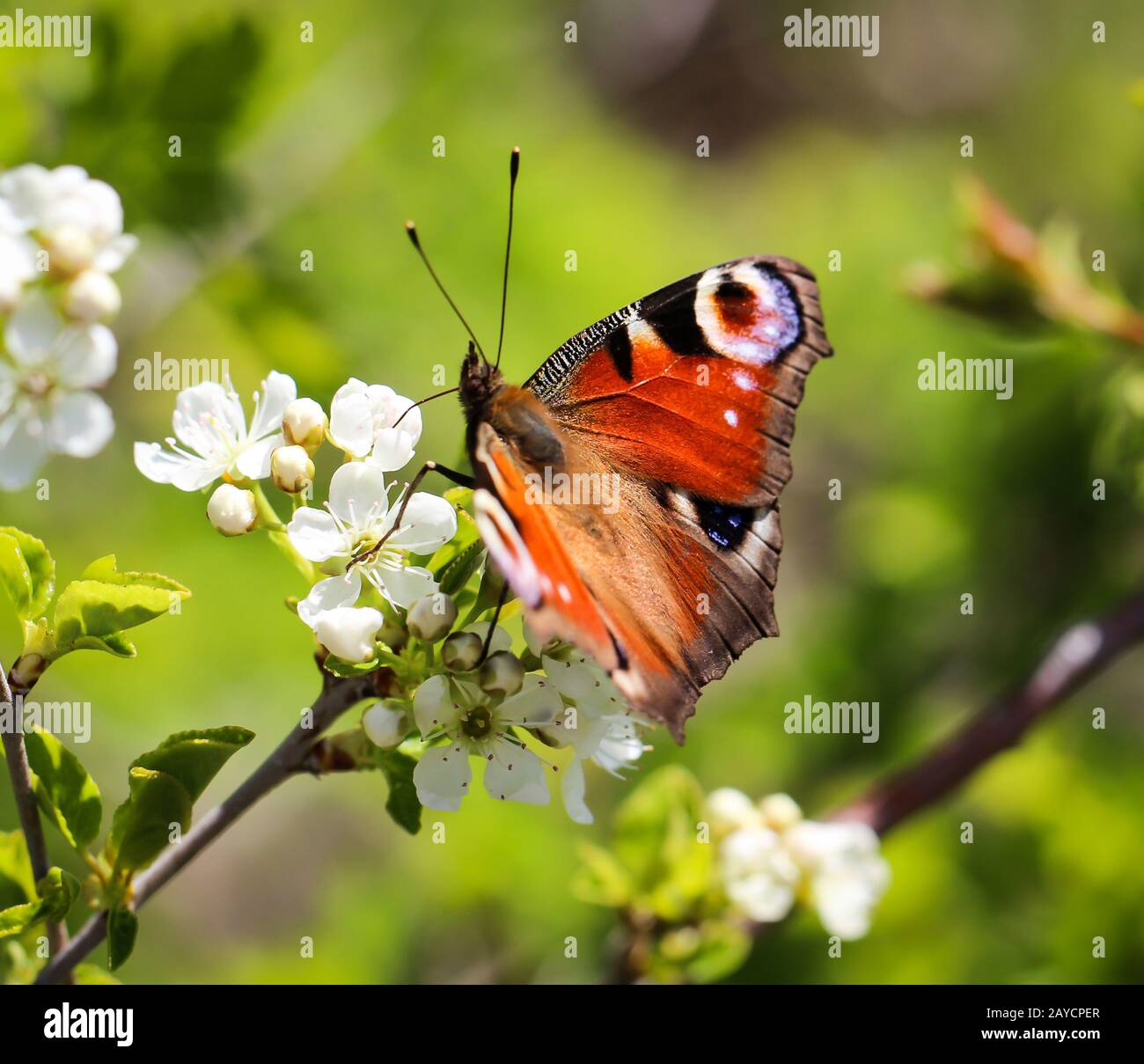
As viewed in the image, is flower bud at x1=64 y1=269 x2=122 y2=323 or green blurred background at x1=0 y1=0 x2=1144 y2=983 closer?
flower bud at x1=64 y1=269 x2=122 y2=323

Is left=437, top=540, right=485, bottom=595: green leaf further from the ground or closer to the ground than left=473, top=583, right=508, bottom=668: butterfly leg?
further from the ground

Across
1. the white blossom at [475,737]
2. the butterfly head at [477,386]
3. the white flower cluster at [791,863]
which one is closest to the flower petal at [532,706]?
the white blossom at [475,737]

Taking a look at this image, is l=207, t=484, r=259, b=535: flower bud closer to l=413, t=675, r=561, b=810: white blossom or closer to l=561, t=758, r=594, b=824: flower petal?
l=413, t=675, r=561, b=810: white blossom

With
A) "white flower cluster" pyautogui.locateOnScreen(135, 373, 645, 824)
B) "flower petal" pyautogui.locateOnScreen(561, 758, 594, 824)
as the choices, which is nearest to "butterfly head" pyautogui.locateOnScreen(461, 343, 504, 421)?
"white flower cluster" pyautogui.locateOnScreen(135, 373, 645, 824)

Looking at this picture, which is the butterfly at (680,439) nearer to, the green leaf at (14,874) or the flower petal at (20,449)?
the flower petal at (20,449)

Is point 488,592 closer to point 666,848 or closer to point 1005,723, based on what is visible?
point 666,848

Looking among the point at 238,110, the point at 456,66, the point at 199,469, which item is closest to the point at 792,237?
the point at 456,66
